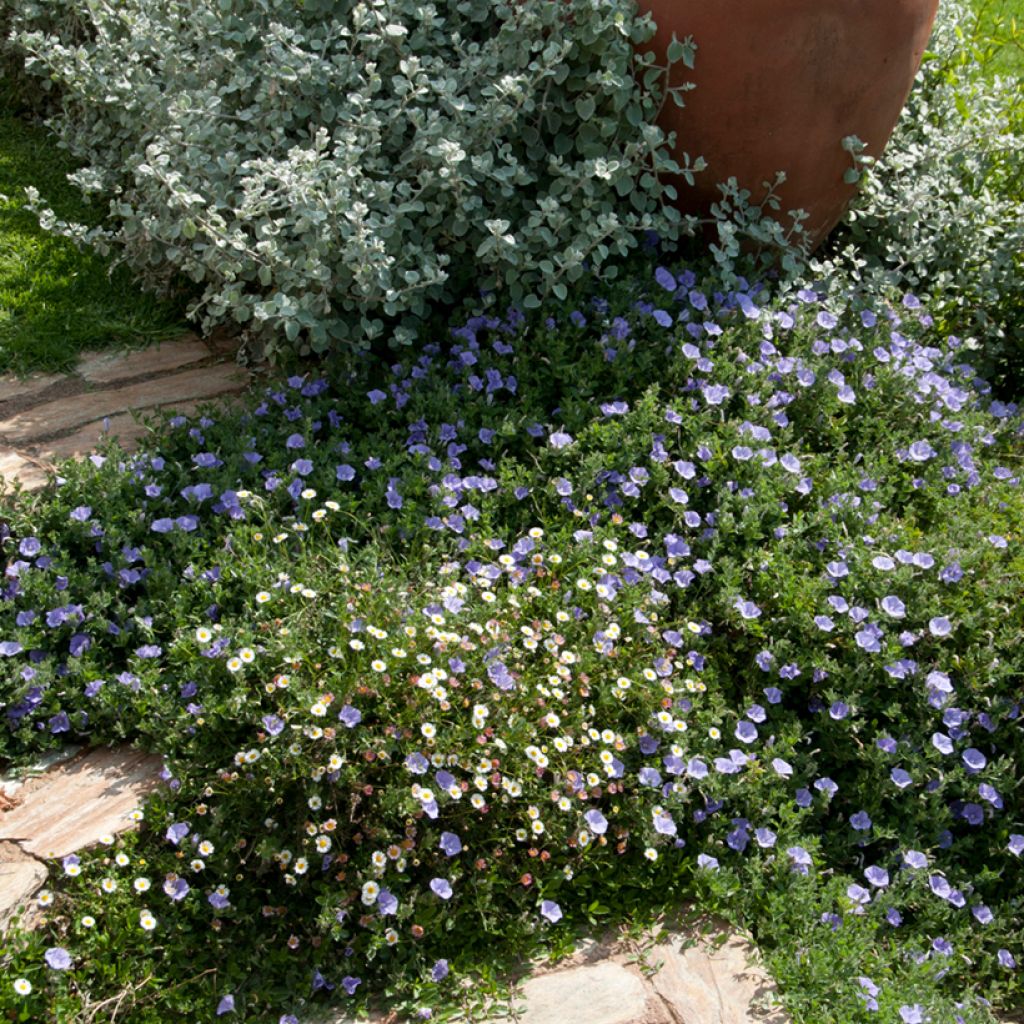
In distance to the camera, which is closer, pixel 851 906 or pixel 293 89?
pixel 851 906

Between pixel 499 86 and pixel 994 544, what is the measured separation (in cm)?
198

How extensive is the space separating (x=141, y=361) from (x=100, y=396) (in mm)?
247

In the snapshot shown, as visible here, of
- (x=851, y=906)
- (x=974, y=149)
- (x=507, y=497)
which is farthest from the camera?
(x=974, y=149)

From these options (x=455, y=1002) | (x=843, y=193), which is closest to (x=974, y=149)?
(x=843, y=193)

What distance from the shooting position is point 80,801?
2.55 metres

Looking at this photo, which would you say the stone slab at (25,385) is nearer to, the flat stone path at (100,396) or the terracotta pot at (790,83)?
the flat stone path at (100,396)

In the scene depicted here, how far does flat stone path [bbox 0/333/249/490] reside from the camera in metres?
3.38

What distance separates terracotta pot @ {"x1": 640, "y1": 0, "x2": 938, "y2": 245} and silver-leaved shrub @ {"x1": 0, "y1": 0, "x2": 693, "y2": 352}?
0.37 ft

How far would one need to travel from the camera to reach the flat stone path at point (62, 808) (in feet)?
7.93

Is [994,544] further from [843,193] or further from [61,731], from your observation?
[61,731]

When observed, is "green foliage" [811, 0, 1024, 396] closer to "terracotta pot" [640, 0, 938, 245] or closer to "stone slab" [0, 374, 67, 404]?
"terracotta pot" [640, 0, 938, 245]

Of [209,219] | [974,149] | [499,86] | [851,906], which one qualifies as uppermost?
[499,86]

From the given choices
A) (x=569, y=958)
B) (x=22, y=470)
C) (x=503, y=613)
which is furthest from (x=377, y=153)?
(x=569, y=958)

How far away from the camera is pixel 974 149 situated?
14.5 ft
